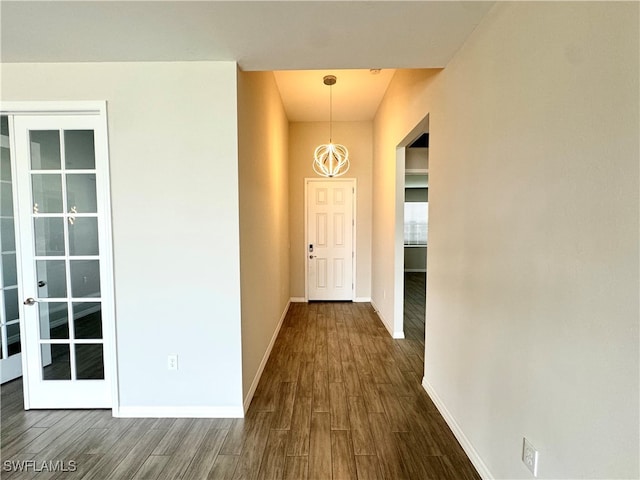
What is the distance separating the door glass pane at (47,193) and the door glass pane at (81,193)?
8 cm

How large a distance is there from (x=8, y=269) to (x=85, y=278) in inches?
43.3

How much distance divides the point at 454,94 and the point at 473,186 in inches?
28.7

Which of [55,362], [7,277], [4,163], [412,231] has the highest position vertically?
[4,163]

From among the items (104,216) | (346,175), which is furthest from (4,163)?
(346,175)

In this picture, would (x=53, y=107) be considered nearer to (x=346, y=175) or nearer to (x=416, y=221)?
(x=346, y=175)

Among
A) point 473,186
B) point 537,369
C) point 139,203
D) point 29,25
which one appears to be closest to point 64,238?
point 139,203

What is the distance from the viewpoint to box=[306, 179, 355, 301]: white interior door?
16.9 feet

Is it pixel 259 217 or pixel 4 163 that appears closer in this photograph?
pixel 4 163

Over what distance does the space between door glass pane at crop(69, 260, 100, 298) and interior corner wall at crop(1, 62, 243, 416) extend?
0.77ft

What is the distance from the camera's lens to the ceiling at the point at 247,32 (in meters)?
1.52

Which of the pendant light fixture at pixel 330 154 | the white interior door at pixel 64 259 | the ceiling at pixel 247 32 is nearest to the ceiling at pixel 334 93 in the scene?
the pendant light fixture at pixel 330 154

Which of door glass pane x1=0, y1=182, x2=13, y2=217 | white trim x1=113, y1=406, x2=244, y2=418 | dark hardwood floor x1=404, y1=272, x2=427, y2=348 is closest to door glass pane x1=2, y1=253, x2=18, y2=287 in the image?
door glass pane x1=0, y1=182, x2=13, y2=217

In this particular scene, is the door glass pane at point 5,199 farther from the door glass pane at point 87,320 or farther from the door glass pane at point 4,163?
the door glass pane at point 87,320

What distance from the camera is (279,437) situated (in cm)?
195
